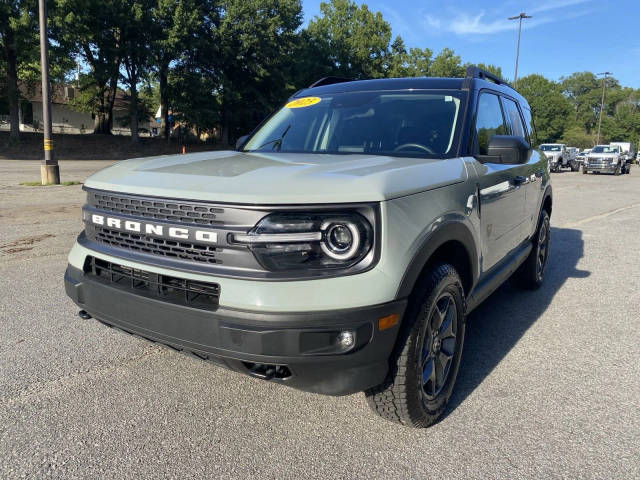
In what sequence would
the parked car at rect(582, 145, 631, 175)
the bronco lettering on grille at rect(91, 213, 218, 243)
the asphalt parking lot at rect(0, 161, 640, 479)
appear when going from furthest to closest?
the parked car at rect(582, 145, 631, 175) → the asphalt parking lot at rect(0, 161, 640, 479) → the bronco lettering on grille at rect(91, 213, 218, 243)

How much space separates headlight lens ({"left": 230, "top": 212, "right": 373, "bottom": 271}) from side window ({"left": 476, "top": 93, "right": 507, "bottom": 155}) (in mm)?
1572

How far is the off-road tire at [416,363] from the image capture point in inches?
90.0

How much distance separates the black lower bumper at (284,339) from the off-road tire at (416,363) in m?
0.14

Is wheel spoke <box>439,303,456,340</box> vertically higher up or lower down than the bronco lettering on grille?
lower down

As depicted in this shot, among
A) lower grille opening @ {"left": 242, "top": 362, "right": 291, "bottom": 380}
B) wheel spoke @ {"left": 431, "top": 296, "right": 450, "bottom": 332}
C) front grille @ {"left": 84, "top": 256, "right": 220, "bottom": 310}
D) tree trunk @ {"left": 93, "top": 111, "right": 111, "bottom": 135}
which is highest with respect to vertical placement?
tree trunk @ {"left": 93, "top": 111, "right": 111, "bottom": 135}

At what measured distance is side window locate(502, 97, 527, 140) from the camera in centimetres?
418

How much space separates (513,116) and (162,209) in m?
3.35

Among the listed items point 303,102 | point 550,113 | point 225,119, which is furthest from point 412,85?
point 550,113

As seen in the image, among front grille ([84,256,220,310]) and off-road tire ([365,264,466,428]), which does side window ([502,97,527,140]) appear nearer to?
off-road tire ([365,264,466,428])

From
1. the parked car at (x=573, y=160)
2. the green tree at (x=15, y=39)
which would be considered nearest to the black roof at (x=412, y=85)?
the green tree at (x=15, y=39)

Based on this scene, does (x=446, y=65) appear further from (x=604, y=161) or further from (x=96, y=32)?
(x=96, y=32)

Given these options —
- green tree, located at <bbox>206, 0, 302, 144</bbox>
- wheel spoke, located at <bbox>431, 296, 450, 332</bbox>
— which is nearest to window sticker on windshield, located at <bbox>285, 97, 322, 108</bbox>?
wheel spoke, located at <bbox>431, 296, 450, 332</bbox>

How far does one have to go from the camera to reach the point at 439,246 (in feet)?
8.09

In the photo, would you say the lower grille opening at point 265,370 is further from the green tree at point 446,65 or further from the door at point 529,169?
the green tree at point 446,65
